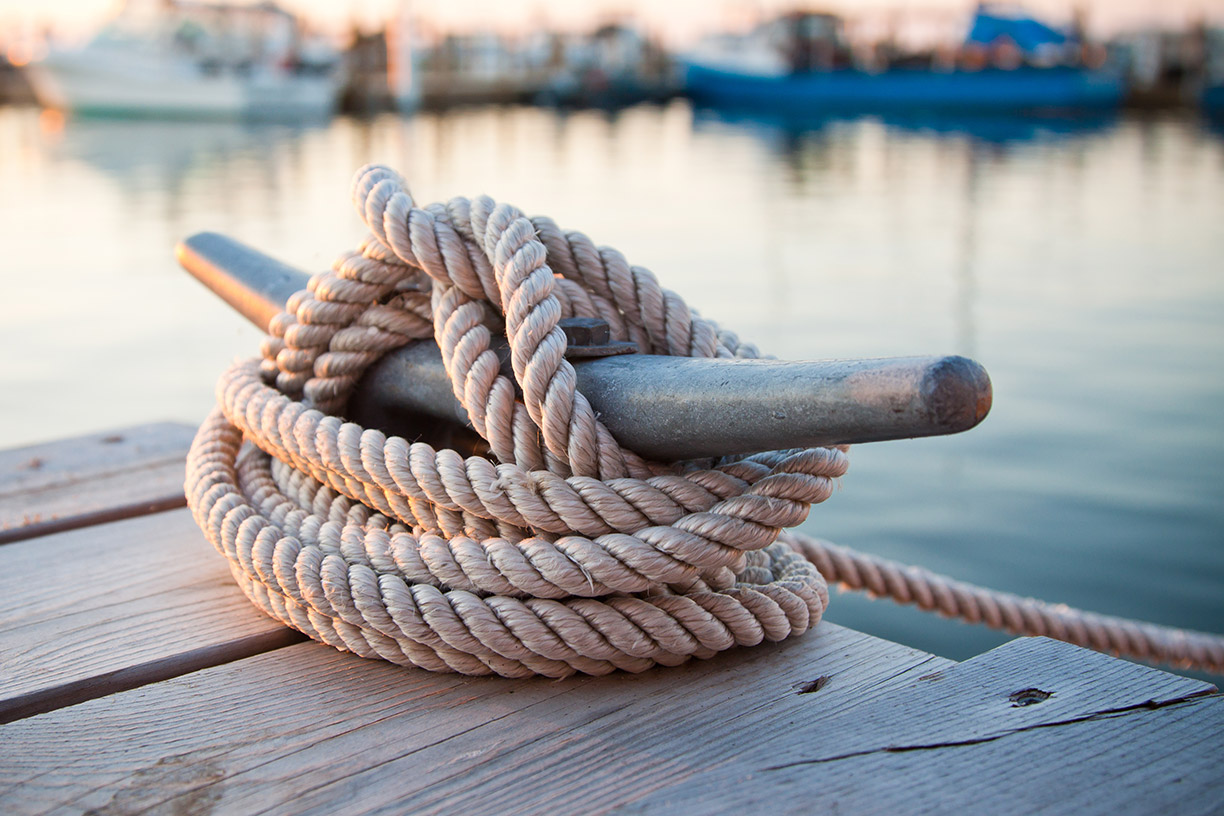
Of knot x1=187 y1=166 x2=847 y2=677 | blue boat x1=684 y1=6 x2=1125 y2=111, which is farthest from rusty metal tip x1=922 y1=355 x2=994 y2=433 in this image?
blue boat x1=684 y1=6 x2=1125 y2=111

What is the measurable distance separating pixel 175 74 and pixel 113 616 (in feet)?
89.0

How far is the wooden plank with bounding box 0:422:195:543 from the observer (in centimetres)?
193

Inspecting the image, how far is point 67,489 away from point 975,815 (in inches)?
67.9

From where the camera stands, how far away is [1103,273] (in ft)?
22.8

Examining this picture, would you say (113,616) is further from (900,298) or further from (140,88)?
(140,88)

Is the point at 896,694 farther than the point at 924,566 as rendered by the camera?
No

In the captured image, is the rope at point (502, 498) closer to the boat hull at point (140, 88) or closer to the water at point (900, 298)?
the water at point (900, 298)

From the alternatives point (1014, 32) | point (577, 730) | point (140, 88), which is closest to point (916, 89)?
point (1014, 32)

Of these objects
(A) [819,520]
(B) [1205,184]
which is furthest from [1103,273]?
(B) [1205,184]

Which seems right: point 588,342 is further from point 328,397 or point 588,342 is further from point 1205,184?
point 1205,184

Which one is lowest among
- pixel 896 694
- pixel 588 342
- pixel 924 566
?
pixel 924 566

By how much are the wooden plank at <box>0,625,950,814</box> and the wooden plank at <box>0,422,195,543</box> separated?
0.72 meters

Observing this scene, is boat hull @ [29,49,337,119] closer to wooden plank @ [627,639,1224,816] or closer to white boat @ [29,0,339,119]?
white boat @ [29,0,339,119]

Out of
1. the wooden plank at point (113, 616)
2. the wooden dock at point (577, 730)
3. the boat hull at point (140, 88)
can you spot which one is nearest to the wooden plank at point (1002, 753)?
the wooden dock at point (577, 730)
